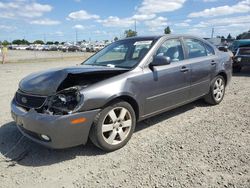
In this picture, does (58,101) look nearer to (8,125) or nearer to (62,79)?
(62,79)

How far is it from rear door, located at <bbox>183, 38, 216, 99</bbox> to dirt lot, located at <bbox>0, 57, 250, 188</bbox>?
0.70m

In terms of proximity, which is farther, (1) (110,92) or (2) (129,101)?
(2) (129,101)

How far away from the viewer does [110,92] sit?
3562 millimetres

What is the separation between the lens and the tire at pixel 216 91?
575cm

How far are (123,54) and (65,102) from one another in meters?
1.94

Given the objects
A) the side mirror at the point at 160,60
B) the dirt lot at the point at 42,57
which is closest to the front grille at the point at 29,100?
the side mirror at the point at 160,60

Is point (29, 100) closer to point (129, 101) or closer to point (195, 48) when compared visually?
point (129, 101)

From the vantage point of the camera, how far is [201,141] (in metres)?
4.00

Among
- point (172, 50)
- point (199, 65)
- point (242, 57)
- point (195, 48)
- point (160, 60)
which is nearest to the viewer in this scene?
point (160, 60)

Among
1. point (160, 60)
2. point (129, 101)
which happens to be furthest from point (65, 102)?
point (160, 60)

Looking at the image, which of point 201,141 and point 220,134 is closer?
point 201,141

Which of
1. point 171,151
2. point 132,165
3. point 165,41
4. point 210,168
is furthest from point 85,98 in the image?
point 165,41

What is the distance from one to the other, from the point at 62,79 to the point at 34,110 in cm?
55

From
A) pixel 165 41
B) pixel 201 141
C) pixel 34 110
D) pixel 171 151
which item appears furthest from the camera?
pixel 165 41
